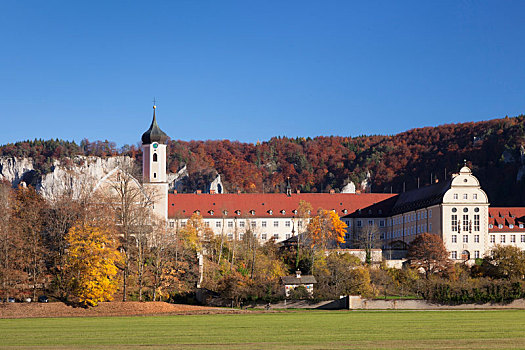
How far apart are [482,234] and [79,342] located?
2272 inches

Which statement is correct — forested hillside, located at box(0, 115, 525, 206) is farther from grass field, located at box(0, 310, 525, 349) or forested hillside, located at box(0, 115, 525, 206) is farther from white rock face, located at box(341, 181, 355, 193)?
grass field, located at box(0, 310, 525, 349)

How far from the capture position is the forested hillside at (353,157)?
131m

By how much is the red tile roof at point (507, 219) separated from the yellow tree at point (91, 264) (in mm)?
42072

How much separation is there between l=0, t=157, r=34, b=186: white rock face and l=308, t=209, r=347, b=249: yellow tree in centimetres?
9138

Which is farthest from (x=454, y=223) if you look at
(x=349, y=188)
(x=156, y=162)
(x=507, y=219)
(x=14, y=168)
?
(x=14, y=168)

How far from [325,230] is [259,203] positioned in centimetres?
1687

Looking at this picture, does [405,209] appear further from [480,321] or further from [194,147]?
[194,147]

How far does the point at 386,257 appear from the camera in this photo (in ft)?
252

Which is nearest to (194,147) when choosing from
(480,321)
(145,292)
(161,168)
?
(161,168)

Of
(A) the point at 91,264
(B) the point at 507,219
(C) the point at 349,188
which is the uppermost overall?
(C) the point at 349,188

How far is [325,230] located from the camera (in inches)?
3061

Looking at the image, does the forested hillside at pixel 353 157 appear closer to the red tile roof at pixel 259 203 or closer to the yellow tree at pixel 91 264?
the red tile roof at pixel 259 203

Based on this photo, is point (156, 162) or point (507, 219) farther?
point (156, 162)

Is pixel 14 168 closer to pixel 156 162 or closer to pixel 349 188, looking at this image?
pixel 349 188
